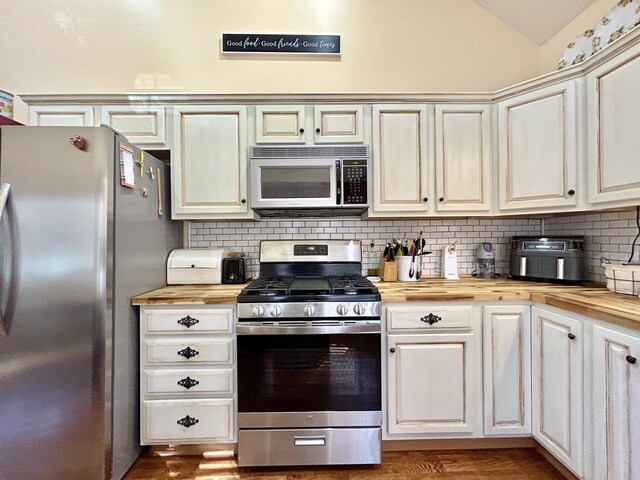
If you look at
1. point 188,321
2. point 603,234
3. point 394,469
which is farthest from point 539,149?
point 188,321

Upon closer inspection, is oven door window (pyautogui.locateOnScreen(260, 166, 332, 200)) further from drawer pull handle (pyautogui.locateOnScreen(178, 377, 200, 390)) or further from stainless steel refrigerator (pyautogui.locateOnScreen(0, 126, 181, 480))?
drawer pull handle (pyautogui.locateOnScreen(178, 377, 200, 390))

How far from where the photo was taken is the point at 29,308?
1.41 metres

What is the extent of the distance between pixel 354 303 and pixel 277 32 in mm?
2129

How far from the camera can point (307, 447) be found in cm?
166

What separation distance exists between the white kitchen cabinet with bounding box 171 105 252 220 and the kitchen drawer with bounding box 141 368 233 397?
0.96m

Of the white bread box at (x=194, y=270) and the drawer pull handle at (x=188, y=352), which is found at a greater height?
the white bread box at (x=194, y=270)

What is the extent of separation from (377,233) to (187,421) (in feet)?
5.59

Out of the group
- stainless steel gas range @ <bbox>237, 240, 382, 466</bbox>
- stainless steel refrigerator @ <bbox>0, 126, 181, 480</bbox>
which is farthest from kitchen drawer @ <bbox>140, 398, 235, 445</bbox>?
stainless steel refrigerator @ <bbox>0, 126, 181, 480</bbox>

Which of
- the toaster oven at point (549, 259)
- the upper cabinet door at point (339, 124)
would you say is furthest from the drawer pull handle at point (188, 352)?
the toaster oven at point (549, 259)

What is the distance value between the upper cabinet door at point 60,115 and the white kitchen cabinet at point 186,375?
53.5 inches

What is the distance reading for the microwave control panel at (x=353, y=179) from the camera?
2.00 meters

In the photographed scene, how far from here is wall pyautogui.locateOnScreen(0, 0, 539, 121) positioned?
235 centimetres

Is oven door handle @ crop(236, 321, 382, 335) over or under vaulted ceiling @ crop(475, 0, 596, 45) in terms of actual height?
under

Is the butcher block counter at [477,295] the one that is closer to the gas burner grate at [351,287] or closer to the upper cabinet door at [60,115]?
the gas burner grate at [351,287]
